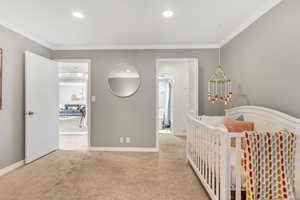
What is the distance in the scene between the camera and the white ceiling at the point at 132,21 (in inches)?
79.2

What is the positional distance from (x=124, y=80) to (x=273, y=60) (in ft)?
8.81

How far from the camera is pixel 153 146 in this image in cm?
353

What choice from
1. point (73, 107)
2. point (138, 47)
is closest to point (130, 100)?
point (138, 47)

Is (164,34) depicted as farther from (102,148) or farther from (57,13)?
(102,148)

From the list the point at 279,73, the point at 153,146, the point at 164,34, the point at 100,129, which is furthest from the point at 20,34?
the point at 279,73

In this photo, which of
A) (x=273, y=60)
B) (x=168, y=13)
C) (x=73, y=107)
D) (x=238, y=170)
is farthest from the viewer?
(x=73, y=107)

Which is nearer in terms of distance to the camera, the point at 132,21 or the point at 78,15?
the point at 78,15

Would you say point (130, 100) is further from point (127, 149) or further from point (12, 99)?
point (12, 99)

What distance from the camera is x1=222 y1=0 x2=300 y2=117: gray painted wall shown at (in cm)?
166

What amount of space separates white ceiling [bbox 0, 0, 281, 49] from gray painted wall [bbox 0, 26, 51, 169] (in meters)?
0.24

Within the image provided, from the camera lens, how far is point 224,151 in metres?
1.36

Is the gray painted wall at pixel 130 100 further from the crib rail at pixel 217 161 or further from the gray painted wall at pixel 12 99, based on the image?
the crib rail at pixel 217 161

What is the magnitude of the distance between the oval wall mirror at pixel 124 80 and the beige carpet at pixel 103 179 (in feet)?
4.57

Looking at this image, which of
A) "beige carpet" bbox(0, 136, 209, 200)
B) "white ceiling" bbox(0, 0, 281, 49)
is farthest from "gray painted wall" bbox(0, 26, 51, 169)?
"beige carpet" bbox(0, 136, 209, 200)
